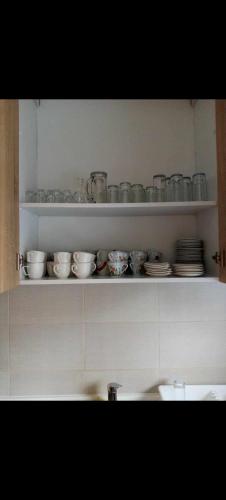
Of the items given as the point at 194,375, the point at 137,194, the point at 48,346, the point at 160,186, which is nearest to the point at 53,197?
the point at 137,194

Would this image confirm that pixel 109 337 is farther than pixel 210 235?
Yes

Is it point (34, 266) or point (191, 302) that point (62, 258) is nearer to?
point (34, 266)

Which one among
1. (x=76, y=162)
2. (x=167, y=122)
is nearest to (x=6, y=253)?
(x=76, y=162)

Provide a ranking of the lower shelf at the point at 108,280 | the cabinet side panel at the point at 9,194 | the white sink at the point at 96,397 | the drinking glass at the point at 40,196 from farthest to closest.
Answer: the white sink at the point at 96,397 → the drinking glass at the point at 40,196 → the lower shelf at the point at 108,280 → the cabinet side panel at the point at 9,194

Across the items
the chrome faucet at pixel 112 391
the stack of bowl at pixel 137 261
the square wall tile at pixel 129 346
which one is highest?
the stack of bowl at pixel 137 261

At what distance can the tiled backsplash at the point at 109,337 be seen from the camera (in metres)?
1.21

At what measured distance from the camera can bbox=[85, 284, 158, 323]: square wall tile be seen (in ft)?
4.00

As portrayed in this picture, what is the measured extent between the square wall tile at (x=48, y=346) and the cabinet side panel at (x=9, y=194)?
1.32 ft

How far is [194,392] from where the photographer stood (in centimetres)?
119

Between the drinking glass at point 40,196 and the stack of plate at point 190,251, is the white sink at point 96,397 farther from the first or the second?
the drinking glass at point 40,196

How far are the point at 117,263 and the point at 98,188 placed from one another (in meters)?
0.31

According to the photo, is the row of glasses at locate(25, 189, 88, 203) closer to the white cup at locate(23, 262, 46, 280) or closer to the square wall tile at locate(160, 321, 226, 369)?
the white cup at locate(23, 262, 46, 280)

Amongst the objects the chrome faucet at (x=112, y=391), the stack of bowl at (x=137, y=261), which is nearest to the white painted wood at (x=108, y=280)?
the stack of bowl at (x=137, y=261)
